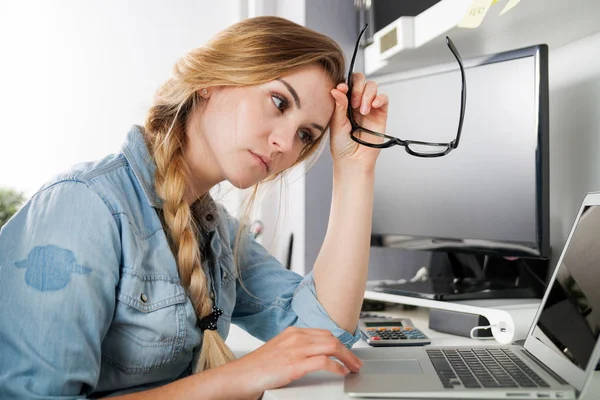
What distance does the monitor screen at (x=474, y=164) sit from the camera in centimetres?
123

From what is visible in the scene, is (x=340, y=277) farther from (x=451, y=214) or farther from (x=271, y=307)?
(x=451, y=214)

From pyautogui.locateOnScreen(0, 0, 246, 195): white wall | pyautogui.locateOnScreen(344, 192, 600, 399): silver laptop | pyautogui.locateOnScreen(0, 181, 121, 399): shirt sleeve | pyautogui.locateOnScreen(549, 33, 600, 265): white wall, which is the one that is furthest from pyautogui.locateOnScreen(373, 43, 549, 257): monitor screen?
pyautogui.locateOnScreen(0, 0, 246, 195): white wall

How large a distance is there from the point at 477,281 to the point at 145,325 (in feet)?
2.89

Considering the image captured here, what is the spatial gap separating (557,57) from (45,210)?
3.70 ft

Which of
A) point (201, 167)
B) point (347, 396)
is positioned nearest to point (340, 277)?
point (201, 167)

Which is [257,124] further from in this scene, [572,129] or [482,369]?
[572,129]

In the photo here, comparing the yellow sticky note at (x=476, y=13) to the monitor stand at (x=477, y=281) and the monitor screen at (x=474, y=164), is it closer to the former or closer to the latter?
the monitor screen at (x=474, y=164)

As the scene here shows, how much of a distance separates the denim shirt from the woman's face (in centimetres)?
11

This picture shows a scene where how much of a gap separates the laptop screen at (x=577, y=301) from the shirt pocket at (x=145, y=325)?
508 mm

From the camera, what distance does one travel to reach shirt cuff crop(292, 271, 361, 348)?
1.06m

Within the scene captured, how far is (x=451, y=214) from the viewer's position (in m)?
1.42

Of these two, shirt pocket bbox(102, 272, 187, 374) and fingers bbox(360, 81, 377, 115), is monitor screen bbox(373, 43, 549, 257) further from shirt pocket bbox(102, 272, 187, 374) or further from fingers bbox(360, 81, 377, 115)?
shirt pocket bbox(102, 272, 187, 374)

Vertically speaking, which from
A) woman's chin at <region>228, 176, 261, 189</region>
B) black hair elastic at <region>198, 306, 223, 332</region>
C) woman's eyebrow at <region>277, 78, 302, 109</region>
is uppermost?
woman's eyebrow at <region>277, 78, 302, 109</region>

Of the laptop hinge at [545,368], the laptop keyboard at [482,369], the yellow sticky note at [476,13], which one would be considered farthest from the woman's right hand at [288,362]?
the yellow sticky note at [476,13]
